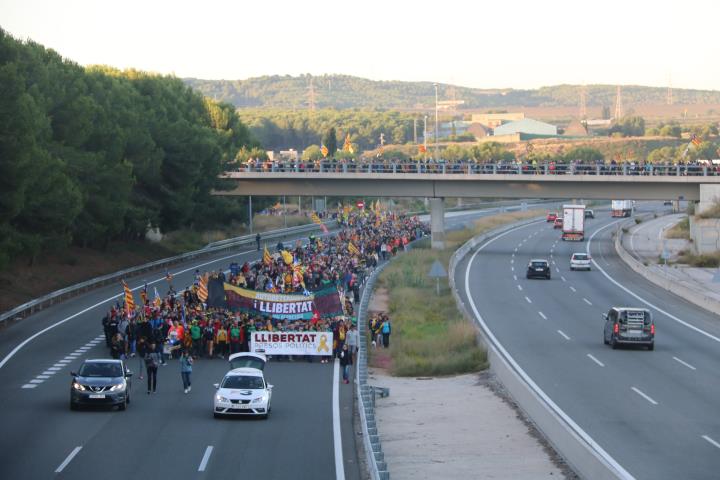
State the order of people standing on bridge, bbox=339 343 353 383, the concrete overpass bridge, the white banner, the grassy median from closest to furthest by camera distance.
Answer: people standing on bridge, bbox=339 343 353 383
the white banner
the grassy median
the concrete overpass bridge

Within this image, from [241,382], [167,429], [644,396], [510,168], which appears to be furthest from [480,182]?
[167,429]

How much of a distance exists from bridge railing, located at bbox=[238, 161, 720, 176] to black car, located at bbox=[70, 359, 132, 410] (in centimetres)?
5451

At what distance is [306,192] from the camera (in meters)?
84.1

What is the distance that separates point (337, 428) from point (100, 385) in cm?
568

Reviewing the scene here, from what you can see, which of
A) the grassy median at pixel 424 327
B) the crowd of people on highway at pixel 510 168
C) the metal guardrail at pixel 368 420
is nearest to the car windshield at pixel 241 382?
the metal guardrail at pixel 368 420

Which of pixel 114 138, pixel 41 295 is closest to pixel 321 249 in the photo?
pixel 114 138

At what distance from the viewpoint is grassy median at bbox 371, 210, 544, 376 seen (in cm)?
3647

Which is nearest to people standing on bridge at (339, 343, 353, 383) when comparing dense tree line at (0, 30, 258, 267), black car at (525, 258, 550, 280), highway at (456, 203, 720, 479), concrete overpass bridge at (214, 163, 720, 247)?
highway at (456, 203, 720, 479)

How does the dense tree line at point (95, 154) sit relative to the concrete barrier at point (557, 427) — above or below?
above

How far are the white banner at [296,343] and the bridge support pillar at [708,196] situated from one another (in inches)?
1825

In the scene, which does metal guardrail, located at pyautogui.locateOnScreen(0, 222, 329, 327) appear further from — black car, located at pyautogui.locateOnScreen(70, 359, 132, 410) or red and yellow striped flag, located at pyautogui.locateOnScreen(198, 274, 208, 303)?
black car, located at pyautogui.locateOnScreen(70, 359, 132, 410)

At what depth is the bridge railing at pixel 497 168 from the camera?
254 feet

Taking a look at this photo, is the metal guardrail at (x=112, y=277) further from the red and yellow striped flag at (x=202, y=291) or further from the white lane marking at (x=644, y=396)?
the white lane marking at (x=644, y=396)

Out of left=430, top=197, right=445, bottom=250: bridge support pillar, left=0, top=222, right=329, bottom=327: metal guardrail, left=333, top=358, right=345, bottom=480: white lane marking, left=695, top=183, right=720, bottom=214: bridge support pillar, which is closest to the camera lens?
left=333, top=358, right=345, bottom=480: white lane marking
